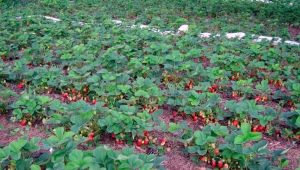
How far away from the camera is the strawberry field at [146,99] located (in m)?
3.24

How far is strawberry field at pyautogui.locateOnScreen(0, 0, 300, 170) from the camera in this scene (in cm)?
324

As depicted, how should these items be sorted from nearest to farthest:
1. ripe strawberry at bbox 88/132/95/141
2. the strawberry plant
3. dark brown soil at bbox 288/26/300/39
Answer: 1. ripe strawberry at bbox 88/132/95/141
2. the strawberry plant
3. dark brown soil at bbox 288/26/300/39

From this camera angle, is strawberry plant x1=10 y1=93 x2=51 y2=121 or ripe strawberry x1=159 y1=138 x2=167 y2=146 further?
strawberry plant x1=10 y1=93 x2=51 y2=121

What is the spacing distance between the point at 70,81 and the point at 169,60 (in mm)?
1485

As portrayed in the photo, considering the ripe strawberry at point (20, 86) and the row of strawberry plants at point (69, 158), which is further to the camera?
the ripe strawberry at point (20, 86)

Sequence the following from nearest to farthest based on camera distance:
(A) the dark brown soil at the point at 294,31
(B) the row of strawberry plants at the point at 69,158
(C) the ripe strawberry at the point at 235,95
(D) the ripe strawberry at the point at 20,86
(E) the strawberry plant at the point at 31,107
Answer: (B) the row of strawberry plants at the point at 69,158, (E) the strawberry plant at the point at 31,107, (C) the ripe strawberry at the point at 235,95, (D) the ripe strawberry at the point at 20,86, (A) the dark brown soil at the point at 294,31

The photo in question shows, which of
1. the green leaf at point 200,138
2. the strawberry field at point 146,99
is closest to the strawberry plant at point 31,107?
the strawberry field at point 146,99

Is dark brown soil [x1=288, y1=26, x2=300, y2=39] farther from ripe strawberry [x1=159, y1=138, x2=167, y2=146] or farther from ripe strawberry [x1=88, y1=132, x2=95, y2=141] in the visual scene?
ripe strawberry [x1=88, y1=132, x2=95, y2=141]

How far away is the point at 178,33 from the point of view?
8141mm

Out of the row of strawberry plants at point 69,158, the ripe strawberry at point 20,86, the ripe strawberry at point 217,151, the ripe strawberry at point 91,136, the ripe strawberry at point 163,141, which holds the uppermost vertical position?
the row of strawberry plants at point 69,158

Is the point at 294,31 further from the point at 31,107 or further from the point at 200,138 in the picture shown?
the point at 31,107

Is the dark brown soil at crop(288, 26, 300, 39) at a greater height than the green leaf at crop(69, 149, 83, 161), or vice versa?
the green leaf at crop(69, 149, 83, 161)

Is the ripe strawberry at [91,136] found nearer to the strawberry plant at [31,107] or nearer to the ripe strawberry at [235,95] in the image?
the strawberry plant at [31,107]

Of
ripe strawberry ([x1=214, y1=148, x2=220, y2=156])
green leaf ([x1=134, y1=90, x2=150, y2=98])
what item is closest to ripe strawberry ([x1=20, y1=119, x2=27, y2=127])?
green leaf ([x1=134, y1=90, x2=150, y2=98])
